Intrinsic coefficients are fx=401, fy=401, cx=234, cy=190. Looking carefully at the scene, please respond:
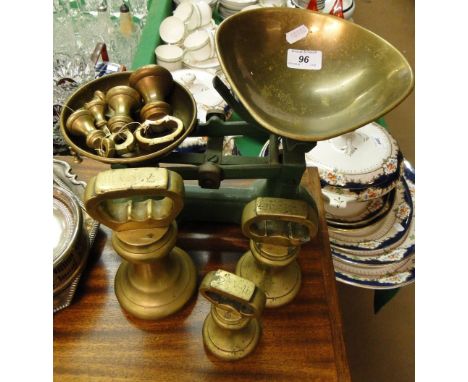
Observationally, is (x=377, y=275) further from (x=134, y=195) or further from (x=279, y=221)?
(x=134, y=195)

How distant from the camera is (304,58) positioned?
83 centimetres

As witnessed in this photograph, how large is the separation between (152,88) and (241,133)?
198 mm

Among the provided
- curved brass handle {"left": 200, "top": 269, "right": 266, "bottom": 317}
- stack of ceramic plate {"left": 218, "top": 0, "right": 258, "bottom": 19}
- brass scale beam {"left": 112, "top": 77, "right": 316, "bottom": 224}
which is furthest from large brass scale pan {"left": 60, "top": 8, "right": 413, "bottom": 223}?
stack of ceramic plate {"left": 218, "top": 0, "right": 258, "bottom": 19}

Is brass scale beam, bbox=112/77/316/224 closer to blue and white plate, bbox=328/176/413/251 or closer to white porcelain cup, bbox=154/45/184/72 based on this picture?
blue and white plate, bbox=328/176/413/251

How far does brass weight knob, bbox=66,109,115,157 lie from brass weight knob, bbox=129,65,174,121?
0.30 ft

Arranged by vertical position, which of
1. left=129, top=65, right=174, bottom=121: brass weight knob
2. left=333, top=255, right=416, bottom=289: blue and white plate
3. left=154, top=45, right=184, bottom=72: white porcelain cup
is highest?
left=129, top=65, right=174, bottom=121: brass weight knob

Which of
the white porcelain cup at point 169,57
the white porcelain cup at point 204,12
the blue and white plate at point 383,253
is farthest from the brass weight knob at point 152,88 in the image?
the white porcelain cup at point 204,12

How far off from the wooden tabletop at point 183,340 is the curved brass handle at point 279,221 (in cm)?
19

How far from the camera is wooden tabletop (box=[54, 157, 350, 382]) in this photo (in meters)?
0.71

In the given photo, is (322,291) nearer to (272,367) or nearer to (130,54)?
(272,367)

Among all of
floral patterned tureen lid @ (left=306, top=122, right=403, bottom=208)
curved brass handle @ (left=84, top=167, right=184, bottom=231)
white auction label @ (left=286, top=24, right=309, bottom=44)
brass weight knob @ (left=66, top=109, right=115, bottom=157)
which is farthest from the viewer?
floral patterned tureen lid @ (left=306, top=122, right=403, bottom=208)

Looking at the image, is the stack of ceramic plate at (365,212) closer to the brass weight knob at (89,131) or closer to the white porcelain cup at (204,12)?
the brass weight knob at (89,131)

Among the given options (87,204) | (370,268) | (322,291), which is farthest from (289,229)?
(370,268)

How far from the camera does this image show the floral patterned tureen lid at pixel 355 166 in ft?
3.59
